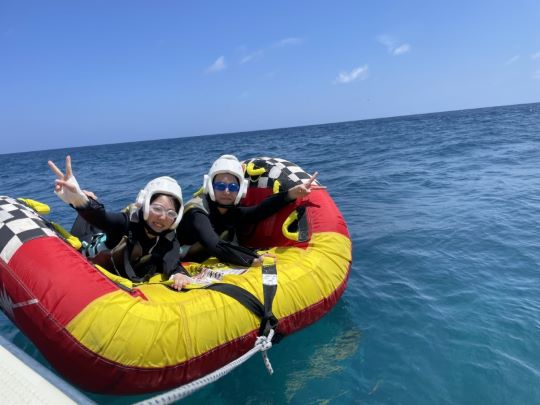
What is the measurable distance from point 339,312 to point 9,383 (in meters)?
2.63

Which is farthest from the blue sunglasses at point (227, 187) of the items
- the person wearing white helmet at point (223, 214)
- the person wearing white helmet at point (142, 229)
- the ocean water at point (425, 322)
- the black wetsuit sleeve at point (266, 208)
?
the ocean water at point (425, 322)

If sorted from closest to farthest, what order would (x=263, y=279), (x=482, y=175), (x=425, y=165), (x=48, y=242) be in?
(x=48, y=242), (x=263, y=279), (x=482, y=175), (x=425, y=165)

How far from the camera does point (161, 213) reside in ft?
9.17

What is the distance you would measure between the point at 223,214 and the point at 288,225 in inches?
23.4

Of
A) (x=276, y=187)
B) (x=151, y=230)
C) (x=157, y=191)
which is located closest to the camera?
(x=157, y=191)

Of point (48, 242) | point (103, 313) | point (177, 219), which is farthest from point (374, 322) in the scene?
point (48, 242)

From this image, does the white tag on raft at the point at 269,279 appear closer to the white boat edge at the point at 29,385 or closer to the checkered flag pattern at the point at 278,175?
the white boat edge at the point at 29,385

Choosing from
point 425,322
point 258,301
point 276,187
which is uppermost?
point 276,187

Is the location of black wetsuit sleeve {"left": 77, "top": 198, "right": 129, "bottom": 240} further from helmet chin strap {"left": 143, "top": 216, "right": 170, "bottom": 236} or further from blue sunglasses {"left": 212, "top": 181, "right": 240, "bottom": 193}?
blue sunglasses {"left": 212, "top": 181, "right": 240, "bottom": 193}

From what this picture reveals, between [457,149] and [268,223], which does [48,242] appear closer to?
[268,223]

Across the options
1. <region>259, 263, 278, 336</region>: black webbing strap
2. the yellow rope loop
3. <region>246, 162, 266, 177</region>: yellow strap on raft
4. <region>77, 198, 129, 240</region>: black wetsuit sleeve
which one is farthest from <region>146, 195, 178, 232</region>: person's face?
<region>246, 162, 266, 177</region>: yellow strap on raft

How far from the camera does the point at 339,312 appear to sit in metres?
3.46

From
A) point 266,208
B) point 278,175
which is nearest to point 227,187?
point 266,208

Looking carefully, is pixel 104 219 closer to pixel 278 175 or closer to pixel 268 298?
pixel 268 298
